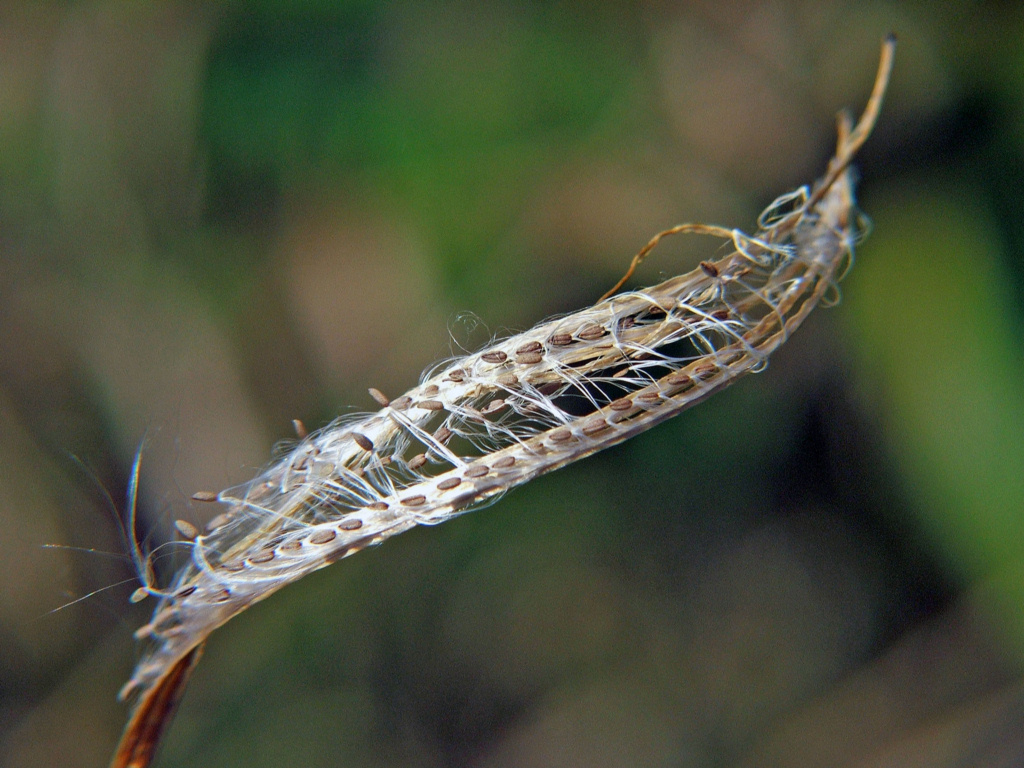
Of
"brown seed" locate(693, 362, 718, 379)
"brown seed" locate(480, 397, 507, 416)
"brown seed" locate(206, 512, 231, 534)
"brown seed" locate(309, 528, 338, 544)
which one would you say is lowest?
"brown seed" locate(693, 362, 718, 379)

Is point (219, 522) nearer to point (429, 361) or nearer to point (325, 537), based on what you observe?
point (325, 537)

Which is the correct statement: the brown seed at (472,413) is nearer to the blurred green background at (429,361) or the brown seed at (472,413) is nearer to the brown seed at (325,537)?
the brown seed at (325,537)

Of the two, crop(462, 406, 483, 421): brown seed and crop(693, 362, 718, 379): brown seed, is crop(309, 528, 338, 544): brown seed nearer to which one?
crop(462, 406, 483, 421): brown seed

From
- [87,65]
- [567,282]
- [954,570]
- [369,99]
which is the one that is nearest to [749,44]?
[567,282]

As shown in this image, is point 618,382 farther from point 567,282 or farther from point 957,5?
point 957,5

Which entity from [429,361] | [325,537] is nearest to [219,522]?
[325,537]

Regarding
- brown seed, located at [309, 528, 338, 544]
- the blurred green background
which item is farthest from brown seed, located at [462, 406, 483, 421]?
the blurred green background

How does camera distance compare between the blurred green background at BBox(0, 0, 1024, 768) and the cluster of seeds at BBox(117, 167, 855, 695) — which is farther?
the blurred green background at BBox(0, 0, 1024, 768)
